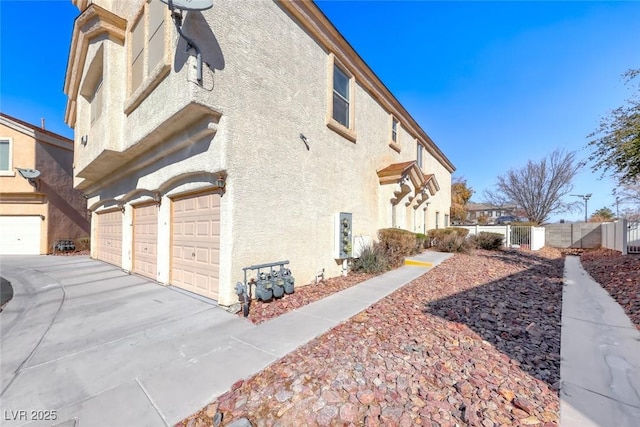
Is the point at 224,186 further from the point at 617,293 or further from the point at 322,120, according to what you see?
the point at 617,293

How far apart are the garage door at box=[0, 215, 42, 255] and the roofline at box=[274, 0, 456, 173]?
746 inches

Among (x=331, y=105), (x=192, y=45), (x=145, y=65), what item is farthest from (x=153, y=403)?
(x=331, y=105)

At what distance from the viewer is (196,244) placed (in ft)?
20.5

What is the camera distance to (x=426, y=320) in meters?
4.63

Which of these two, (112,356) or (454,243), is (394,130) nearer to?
(454,243)

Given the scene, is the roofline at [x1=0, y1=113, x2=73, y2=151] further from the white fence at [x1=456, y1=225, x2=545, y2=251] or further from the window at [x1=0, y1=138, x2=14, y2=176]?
the white fence at [x1=456, y1=225, x2=545, y2=251]

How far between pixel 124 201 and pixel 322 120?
8.13 meters

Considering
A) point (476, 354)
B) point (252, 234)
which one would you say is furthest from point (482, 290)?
point (252, 234)

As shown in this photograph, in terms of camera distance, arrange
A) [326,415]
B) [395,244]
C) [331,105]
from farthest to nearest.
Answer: [395,244]
[331,105]
[326,415]

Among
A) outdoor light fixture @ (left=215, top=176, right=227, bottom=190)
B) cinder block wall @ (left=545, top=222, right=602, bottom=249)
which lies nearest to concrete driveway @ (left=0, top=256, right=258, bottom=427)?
outdoor light fixture @ (left=215, top=176, right=227, bottom=190)

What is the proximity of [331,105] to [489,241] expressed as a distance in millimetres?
14165

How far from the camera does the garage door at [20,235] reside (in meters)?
14.4

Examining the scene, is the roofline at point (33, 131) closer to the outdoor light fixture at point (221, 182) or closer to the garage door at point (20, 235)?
the garage door at point (20, 235)

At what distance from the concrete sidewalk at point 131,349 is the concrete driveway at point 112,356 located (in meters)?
0.01
